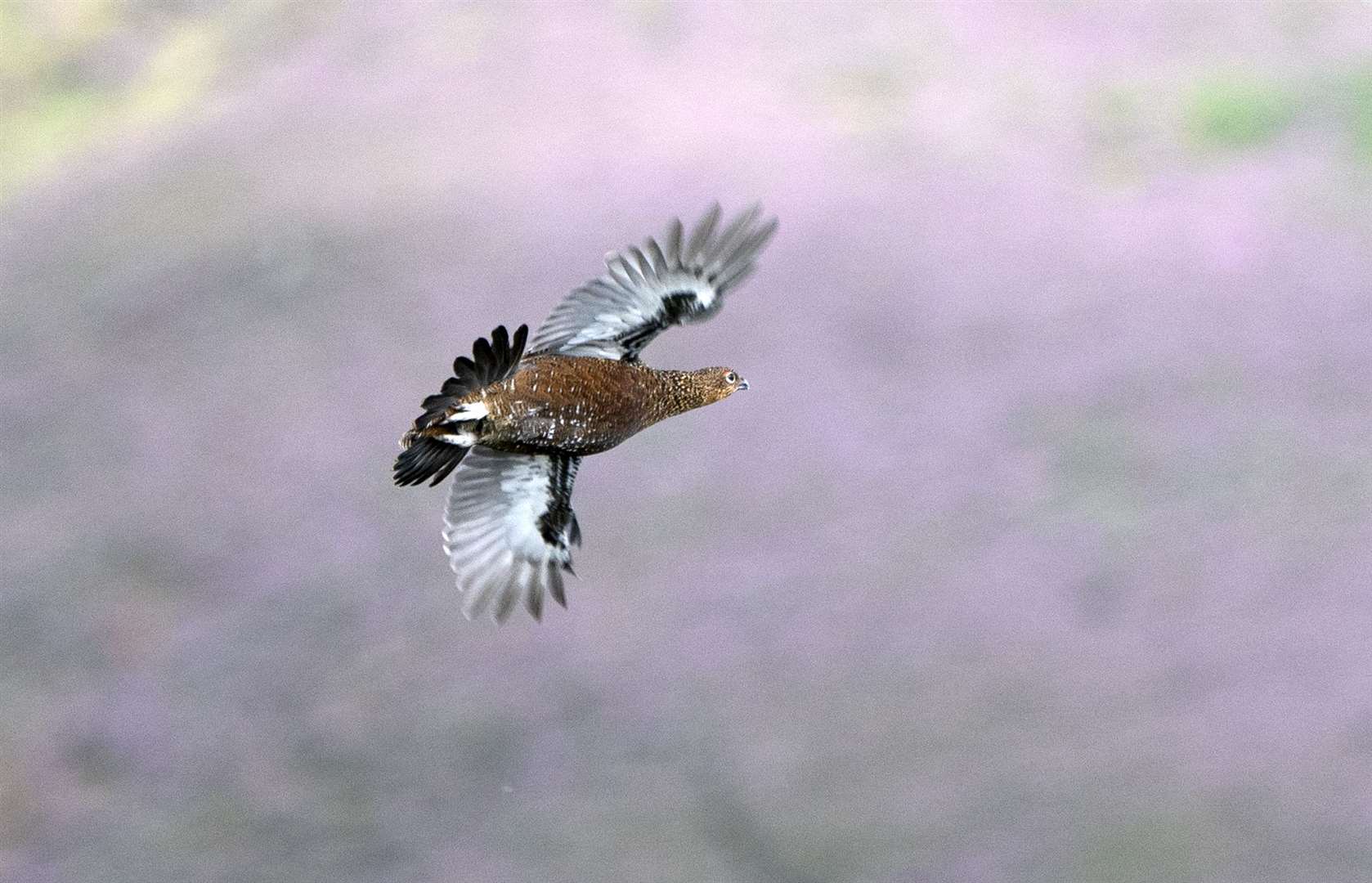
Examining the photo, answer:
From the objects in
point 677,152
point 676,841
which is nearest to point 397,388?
point 677,152

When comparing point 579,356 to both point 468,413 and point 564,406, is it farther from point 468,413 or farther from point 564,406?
point 468,413

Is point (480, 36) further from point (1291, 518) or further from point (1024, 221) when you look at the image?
point (1291, 518)

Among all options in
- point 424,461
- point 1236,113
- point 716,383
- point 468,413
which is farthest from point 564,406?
point 1236,113

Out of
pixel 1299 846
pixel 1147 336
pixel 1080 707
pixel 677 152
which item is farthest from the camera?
pixel 677 152

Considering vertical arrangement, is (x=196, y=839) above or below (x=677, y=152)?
below

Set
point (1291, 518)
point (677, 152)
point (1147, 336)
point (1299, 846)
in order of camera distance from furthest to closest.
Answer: point (677, 152)
point (1147, 336)
point (1291, 518)
point (1299, 846)

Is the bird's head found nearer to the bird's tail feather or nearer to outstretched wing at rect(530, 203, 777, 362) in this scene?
outstretched wing at rect(530, 203, 777, 362)
